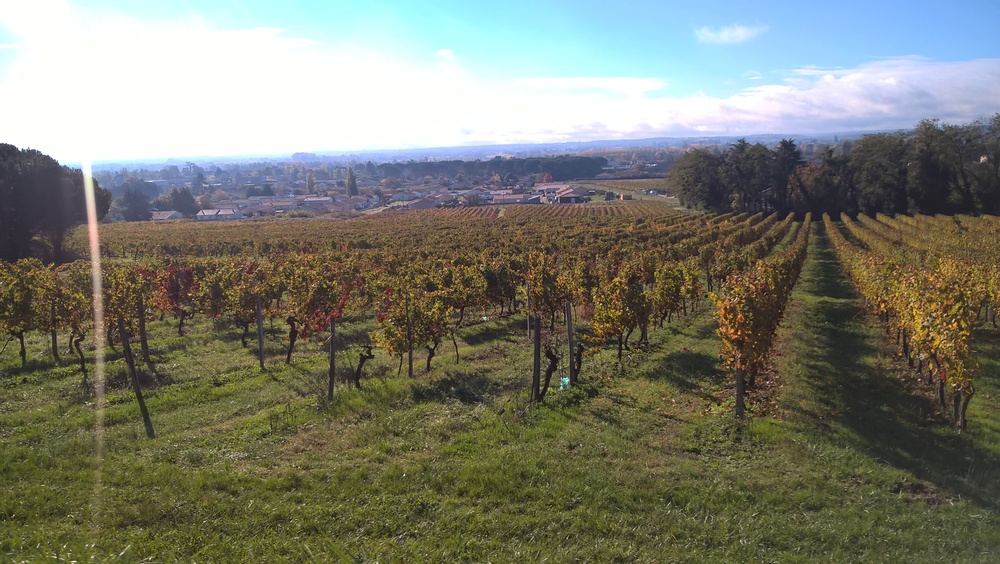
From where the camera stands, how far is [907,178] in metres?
63.4

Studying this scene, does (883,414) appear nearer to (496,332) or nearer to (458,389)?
(458,389)

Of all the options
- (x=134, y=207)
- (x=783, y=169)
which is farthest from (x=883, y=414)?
(x=134, y=207)

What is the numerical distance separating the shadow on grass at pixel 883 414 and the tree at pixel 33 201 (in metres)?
48.7

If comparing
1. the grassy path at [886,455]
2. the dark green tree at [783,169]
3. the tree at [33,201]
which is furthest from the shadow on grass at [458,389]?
the dark green tree at [783,169]

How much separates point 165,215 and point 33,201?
7349 centimetres

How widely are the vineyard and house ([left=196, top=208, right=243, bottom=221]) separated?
92.5 m

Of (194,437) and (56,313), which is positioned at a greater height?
(56,313)

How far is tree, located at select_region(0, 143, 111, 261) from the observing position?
37469mm

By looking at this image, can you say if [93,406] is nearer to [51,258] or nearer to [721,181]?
[51,258]

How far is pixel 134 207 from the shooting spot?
4023 inches

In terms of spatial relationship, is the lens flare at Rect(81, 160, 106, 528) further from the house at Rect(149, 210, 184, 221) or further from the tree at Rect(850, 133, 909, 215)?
the house at Rect(149, 210, 184, 221)

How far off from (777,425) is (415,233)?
53.8 meters

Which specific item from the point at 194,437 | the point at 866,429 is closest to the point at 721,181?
the point at 866,429

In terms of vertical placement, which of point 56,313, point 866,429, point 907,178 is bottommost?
point 866,429
